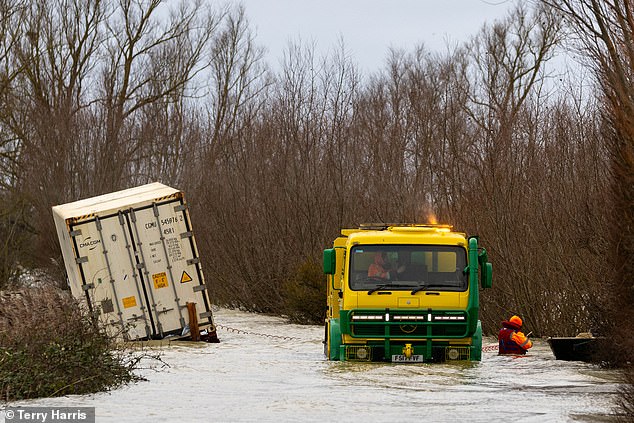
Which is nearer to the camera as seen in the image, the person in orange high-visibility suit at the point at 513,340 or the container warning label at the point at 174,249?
the person in orange high-visibility suit at the point at 513,340

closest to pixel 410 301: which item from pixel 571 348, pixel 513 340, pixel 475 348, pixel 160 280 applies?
pixel 475 348

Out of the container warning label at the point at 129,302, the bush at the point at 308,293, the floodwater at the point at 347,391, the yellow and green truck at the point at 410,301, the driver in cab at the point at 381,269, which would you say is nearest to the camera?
the floodwater at the point at 347,391

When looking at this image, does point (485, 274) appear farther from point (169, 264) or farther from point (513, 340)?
point (169, 264)

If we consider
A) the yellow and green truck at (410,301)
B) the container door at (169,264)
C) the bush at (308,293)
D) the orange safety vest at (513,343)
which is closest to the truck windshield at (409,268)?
the yellow and green truck at (410,301)

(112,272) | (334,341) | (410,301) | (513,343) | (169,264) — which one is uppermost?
(112,272)

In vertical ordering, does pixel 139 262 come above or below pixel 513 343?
above

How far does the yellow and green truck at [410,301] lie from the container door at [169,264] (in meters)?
5.02

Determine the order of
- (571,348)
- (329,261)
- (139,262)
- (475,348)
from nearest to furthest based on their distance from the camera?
(475,348) < (329,261) < (571,348) < (139,262)

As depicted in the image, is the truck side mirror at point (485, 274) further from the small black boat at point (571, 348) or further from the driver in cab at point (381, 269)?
the small black boat at point (571, 348)

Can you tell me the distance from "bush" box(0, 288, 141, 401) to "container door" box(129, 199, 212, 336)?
6454mm

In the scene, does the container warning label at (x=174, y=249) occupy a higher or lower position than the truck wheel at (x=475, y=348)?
higher

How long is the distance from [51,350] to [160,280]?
27.8 ft

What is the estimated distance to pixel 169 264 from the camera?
72.4ft

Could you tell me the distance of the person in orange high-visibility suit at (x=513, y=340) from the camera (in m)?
19.5
